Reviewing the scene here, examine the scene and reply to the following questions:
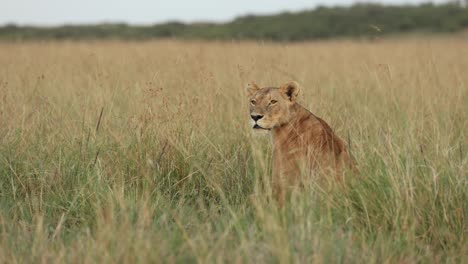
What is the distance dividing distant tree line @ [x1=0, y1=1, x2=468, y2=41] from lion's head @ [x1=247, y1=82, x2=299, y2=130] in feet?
80.8

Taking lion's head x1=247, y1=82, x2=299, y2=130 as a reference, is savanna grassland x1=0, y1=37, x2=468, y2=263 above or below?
below

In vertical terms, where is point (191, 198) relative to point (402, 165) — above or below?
below

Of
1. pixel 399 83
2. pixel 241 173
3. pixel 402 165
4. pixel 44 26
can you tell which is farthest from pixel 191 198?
pixel 44 26

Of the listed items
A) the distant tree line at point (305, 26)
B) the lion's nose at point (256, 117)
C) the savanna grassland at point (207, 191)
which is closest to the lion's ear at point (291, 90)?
the lion's nose at point (256, 117)

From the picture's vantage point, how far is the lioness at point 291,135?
13.6 feet

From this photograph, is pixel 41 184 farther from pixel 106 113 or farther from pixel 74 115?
pixel 74 115

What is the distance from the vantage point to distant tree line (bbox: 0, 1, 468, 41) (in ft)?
99.2

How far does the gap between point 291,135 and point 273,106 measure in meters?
0.22

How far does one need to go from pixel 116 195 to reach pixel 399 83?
16.4 feet

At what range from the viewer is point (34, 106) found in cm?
628

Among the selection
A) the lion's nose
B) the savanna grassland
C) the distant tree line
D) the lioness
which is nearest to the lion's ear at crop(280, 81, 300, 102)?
the lioness

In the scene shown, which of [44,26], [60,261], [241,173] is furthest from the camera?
[44,26]

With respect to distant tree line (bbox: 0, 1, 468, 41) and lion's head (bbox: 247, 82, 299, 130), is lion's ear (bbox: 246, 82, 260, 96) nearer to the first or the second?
lion's head (bbox: 247, 82, 299, 130)

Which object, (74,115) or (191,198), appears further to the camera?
(74,115)
